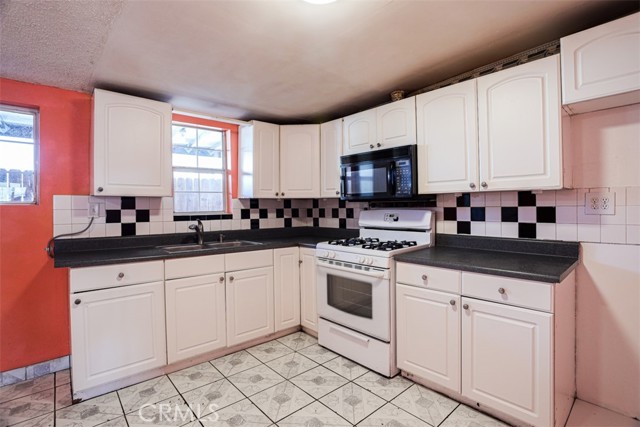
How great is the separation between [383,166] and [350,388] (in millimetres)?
1604

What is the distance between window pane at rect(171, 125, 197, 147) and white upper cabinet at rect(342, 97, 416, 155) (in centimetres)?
145

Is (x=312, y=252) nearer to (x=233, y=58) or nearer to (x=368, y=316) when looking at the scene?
(x=368, y=316)

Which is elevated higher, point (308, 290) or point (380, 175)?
point (380, 175)

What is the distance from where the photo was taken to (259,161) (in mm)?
3139

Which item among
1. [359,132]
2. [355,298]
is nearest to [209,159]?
[359,132]

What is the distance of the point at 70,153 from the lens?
2.42m

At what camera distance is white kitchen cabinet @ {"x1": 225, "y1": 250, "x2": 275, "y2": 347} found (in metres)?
2.56

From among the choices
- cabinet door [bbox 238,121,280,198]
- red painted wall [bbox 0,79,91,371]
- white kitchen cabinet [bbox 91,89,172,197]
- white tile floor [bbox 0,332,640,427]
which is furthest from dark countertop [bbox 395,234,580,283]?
red painted wall [bbox 0,79,91,371]

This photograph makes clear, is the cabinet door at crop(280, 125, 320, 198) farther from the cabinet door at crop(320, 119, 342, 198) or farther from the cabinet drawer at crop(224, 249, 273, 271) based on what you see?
the cabinet drawer at crop(224, 249, 273, 271)

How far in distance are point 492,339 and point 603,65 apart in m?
1.47

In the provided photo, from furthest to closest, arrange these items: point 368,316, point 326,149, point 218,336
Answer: point 326,149 < point 218,336 < point 368,316

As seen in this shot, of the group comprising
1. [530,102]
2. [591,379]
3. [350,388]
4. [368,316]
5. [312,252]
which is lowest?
[350,388]

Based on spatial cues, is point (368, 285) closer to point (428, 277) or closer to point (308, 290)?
point (428, 277)

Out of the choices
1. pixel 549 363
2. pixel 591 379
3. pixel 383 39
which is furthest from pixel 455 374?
pixel 383 39
